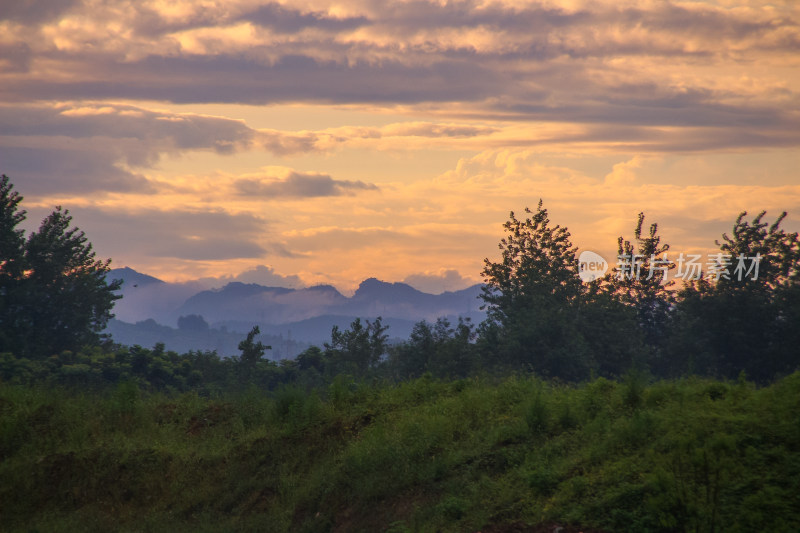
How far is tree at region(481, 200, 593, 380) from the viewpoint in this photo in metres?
45.7

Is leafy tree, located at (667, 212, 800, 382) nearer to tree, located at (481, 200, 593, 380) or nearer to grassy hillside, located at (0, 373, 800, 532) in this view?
tree, located at (481, 200, 593, 380)

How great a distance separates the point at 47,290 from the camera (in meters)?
53.7

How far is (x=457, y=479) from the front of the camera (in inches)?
501

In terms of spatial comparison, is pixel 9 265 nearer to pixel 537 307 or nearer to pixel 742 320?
pixel 537 307

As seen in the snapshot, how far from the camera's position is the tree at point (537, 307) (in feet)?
150

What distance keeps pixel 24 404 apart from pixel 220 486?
632cm

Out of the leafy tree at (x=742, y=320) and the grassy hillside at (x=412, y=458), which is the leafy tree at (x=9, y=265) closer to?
the grassy hillside at (x=412, y=458)

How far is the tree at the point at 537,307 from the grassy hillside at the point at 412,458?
95.2ft

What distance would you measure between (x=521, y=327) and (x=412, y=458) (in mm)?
34045

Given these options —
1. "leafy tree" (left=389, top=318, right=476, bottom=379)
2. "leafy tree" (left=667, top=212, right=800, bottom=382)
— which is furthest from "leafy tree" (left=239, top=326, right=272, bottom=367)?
"leafy tree" (left=667, top=212, right=800, bottom=382)

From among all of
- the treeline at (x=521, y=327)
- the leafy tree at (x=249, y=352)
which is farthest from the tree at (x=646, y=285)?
the leafy tree at (x=249, y=352)

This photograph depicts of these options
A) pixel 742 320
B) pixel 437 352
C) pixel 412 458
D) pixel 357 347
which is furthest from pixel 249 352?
pixel 412 458

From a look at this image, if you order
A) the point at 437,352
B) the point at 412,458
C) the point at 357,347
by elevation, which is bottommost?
the point at 412,458

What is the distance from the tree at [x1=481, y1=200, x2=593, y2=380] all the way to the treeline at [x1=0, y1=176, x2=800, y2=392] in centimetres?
10
